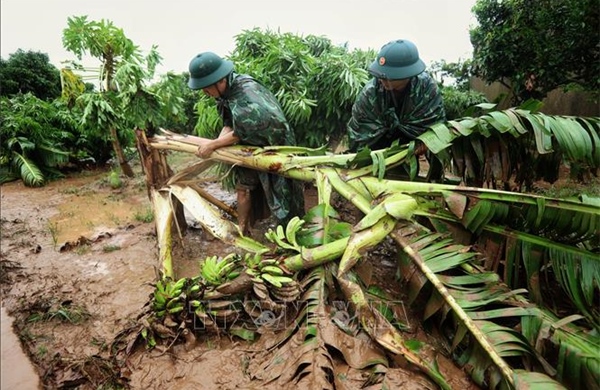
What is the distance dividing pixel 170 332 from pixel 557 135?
8.68ft

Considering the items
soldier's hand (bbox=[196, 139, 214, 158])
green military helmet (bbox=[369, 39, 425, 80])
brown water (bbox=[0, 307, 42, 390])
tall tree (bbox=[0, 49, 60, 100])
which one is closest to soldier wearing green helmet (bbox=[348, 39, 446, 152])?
green military helmet (bbox=[369, 39, 425, 80])

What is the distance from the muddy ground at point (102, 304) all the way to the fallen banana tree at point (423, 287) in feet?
0.36

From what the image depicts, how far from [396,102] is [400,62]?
45 centimetres

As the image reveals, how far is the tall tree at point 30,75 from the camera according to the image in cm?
1065

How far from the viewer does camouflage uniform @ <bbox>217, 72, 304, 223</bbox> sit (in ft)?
10.7

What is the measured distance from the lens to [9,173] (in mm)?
7191

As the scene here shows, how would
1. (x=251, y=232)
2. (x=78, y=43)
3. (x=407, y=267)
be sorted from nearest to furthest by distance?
(x=407, y=267) < (x=251, y=232) < (x=78, y=43)

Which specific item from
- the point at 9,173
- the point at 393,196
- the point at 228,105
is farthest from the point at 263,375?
the point at 9,173

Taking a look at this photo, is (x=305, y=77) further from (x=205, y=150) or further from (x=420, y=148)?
(x=420, y=148)

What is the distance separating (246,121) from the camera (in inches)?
127

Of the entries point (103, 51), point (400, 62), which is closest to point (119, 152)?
point (103, 51)

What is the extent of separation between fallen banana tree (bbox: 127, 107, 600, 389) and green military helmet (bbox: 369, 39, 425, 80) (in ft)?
1.97

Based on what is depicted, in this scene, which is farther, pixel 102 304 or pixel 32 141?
pixel 32 141

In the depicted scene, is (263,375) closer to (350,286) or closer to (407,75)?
(350,286)
